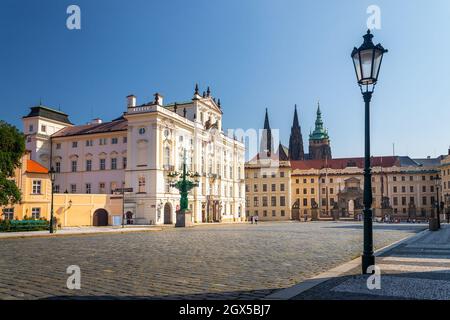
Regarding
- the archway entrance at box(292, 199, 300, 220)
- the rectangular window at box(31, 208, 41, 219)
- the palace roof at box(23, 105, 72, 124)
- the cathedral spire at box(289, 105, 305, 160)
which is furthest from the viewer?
the cathedral spire at box(289, 105, 305, 160)

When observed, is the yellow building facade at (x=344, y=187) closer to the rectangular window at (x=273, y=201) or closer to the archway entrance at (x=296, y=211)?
the rectangular window at (x=273, y=201)

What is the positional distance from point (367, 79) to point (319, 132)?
13882cm

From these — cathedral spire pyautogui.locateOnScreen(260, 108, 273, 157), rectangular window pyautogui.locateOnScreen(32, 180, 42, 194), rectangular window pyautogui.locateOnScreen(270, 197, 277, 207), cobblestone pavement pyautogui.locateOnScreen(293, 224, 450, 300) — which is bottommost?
rectangular window pyautogui.locateOnScreen(270, 197, 277, 207)

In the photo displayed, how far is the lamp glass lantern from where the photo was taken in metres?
10.2

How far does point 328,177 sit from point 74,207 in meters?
71.4

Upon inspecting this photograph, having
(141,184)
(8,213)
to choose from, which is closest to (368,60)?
(8,213)

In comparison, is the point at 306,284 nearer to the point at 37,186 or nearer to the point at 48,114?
the point at 37,186

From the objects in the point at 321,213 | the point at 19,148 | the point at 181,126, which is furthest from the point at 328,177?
the point at 19,148

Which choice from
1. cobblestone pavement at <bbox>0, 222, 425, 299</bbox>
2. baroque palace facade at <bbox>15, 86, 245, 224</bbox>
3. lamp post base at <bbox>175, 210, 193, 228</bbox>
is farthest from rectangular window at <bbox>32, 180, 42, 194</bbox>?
cobblestone pavement at <bbox>0, 222, 425, 299</bbox>

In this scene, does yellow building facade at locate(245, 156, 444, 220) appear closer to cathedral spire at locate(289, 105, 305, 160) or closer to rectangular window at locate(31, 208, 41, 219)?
cathedral spire at locate(289, 105, 305, 160)

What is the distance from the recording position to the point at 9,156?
1427 inches

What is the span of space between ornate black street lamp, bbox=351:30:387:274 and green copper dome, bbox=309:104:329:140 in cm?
13589
